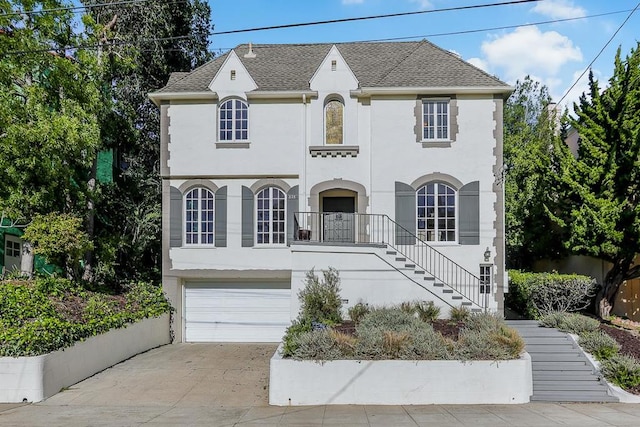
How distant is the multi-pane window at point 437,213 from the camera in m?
15.4

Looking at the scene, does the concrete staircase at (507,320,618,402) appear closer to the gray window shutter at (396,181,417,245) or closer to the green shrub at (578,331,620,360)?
the green shrub at (578,331,620,360)

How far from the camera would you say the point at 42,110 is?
570 inches

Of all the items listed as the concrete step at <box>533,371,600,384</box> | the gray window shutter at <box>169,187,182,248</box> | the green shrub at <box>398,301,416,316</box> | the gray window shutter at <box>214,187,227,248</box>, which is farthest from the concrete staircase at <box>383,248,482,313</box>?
the gray window shutter at <box>169,187,182,248</box>

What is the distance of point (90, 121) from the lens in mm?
15094

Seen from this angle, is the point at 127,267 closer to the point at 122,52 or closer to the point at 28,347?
the point at 122,52

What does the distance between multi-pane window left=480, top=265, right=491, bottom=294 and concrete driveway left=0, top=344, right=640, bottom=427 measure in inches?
220

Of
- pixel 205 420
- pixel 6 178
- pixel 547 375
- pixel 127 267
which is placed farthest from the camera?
pixel 127 267

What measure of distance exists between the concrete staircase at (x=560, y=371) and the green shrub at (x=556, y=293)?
1885mm

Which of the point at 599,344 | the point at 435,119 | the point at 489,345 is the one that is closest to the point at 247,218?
the point at 435,119

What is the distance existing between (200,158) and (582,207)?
11.7 meters

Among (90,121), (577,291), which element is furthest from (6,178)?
(577,291)

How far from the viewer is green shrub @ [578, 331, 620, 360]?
1094cm

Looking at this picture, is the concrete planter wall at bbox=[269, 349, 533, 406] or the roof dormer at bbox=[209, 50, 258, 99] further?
the roof dormer at bbox=[209, 50, 258, 99]

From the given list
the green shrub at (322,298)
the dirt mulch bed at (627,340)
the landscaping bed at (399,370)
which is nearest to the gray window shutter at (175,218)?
the green shrub at (322,298)
